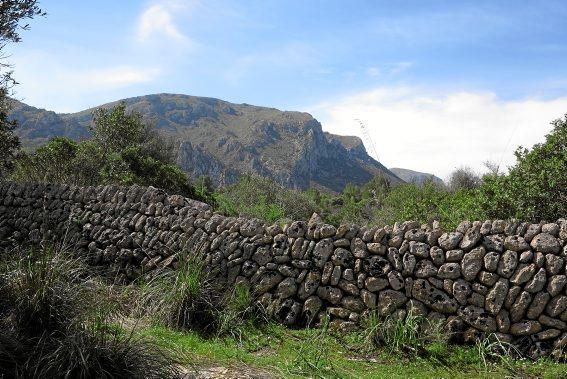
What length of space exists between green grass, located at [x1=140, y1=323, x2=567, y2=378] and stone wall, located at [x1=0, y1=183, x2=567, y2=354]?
0.44 meters

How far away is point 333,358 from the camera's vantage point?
716cm

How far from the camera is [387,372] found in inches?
268

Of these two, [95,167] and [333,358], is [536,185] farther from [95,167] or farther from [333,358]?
[95,167]

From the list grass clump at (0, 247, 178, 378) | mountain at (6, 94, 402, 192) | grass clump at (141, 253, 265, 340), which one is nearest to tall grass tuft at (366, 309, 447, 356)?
grass clump at (141, 253, 265, 340)

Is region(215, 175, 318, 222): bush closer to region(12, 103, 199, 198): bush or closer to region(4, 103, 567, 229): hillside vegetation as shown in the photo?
region(4, 103, 567, 229): hillside vegetation

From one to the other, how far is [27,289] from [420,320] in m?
5.24

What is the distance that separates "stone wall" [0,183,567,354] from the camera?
754 cm

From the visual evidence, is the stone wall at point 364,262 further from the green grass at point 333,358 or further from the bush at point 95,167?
the bush at point 95,167

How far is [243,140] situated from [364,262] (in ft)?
286

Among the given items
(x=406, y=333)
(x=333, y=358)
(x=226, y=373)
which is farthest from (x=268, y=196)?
(x=226, y=373)

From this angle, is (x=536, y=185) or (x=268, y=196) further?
→ (x=268, y=196)

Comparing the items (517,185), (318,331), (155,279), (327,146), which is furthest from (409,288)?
(327,146)

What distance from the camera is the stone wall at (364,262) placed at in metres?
7.54

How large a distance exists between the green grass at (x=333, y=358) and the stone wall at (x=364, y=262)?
1.43 feet
